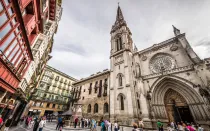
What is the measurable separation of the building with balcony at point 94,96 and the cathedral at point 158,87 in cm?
18

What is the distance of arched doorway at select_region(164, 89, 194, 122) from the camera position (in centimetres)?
1340

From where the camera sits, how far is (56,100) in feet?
108

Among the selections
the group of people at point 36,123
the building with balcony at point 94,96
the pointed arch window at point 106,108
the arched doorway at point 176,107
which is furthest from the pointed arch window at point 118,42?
the group of people at point 36,123

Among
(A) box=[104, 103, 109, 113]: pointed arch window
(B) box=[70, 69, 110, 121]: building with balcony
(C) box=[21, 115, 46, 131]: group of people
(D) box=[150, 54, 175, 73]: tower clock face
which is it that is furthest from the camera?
(B) box=[70, 69, 110, 121]: building with balcony

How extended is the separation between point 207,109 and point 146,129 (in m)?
8.07

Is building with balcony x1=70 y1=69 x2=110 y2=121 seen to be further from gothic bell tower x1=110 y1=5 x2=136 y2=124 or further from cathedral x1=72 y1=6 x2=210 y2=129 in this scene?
gothic bell tower x1=110 y1=5 x2=136 y2=124

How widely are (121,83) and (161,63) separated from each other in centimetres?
870

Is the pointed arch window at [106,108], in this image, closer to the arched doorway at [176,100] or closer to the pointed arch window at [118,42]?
the arched doorway at [176,100]

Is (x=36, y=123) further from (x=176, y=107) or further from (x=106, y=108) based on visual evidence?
(x=176, y=107)

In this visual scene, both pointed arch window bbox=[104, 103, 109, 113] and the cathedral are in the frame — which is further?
pointed arch window bbox=[104, 103, 109, 113]

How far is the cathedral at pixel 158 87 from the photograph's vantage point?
490 inches

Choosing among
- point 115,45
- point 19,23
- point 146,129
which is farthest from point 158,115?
point 19,23

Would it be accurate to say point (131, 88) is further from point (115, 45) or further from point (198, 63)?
point (115, 45)

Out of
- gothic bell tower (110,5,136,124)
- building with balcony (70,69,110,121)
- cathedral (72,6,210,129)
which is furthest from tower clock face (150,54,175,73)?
building with balcony (70,69,110,121)
